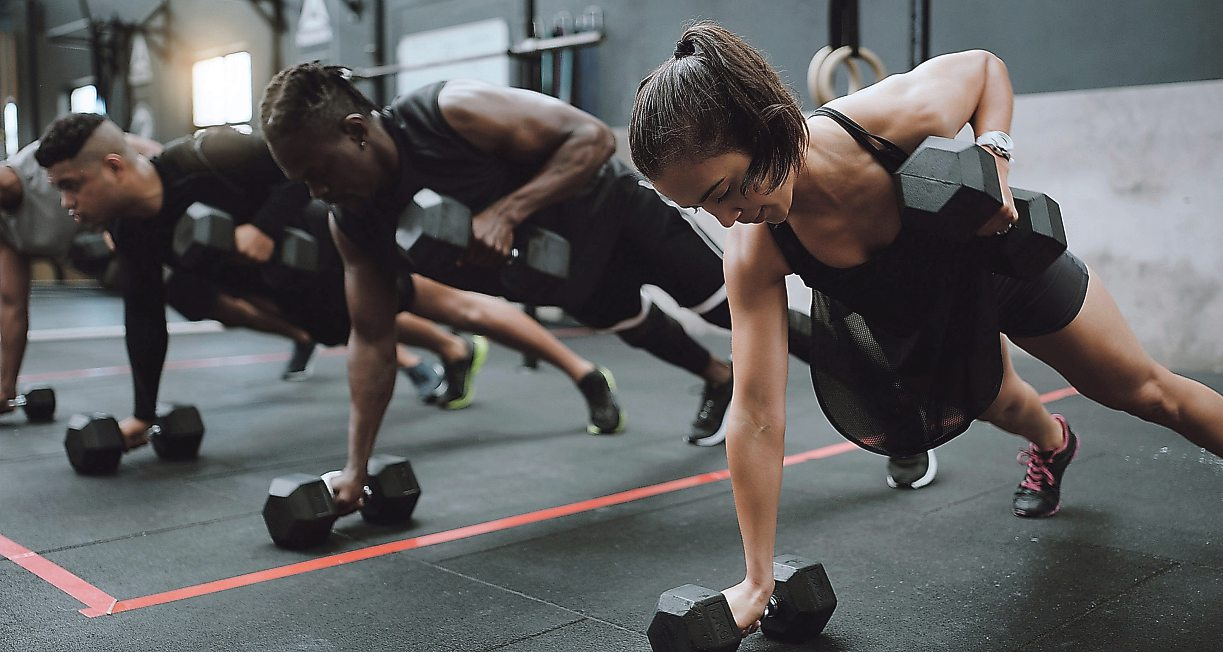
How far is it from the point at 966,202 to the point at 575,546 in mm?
1084

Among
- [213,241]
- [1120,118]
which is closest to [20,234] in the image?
[213,241]

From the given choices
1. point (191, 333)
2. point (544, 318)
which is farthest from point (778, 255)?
point (191, 333)

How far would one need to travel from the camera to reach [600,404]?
3.10m

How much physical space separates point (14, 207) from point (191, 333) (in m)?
3.34

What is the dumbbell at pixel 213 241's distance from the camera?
96.4 inches

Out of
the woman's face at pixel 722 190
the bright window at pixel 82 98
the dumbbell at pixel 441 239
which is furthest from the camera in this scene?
the bright window at pixel 82 98

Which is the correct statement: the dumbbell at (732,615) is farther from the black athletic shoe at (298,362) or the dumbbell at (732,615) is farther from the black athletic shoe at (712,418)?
the black athletic shoe at (298,362)

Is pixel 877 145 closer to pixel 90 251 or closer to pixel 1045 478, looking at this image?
pixel 1045 478

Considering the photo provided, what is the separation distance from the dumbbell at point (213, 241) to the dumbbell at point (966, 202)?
172 centimetres

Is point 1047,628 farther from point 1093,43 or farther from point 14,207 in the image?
point 1093,43

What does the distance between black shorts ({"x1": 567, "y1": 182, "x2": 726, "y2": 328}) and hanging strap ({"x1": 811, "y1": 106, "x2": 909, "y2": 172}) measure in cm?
101

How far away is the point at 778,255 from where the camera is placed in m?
1.37

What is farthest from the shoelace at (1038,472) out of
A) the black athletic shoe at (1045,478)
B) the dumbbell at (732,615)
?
the dumbbell at (732,615)

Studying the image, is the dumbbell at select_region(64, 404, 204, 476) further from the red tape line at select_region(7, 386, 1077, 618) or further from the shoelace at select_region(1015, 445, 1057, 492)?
the shoelace at select_region(1015, 445, 1057, 492)
